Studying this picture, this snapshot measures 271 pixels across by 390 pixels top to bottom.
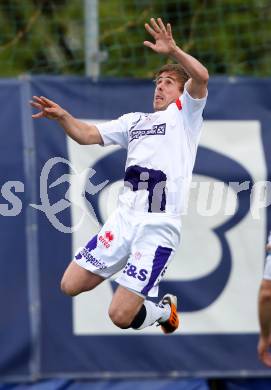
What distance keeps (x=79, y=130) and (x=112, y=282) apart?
162cm

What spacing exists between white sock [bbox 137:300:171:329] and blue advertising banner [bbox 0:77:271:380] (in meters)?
1.12

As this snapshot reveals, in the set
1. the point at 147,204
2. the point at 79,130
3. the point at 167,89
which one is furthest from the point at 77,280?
the point at 167,89

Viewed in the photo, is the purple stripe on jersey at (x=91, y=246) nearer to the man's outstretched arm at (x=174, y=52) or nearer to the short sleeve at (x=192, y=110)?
the short sleeve at (x=192, y=110)

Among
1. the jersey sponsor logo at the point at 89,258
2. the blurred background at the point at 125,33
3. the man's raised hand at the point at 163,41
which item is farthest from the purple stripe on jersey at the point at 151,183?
the blurred background at the point at 125,33

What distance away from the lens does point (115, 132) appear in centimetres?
785

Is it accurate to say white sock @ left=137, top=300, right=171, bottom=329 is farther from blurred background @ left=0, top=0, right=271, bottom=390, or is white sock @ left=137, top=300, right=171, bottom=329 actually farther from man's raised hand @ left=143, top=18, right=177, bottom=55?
man's raised hand @ left=143, top=18, right=177, bottom=55

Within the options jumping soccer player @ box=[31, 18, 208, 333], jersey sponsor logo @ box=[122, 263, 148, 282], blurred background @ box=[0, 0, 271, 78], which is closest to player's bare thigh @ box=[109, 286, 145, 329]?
jumping soccer player @ box=[31, 18, 208, 333]

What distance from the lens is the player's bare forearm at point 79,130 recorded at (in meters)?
7.67

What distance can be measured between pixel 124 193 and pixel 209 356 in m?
1.82

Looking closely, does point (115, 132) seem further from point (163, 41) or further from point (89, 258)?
point (163, 41)

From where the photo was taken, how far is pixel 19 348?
29.2 feet

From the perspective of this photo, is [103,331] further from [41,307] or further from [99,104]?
[99,104]

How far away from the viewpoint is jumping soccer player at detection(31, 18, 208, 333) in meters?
7.56

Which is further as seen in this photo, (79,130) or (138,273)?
(79,130)
